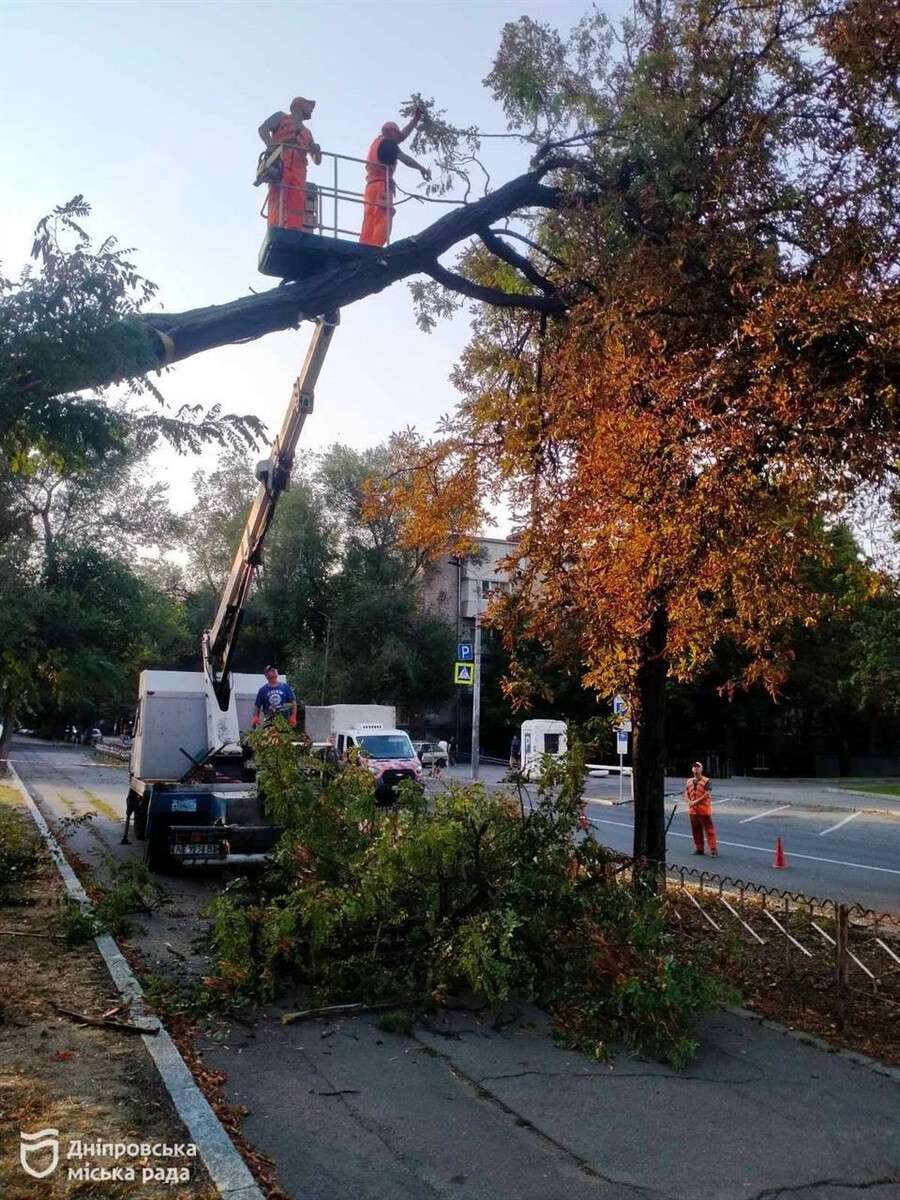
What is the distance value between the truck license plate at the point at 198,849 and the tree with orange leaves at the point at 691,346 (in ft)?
13.8

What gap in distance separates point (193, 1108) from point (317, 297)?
246 inches

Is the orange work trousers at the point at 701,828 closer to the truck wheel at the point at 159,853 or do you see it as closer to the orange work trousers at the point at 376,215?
the truck wheel at the point at 159,853

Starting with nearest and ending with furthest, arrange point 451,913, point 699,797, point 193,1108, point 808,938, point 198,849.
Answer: point 193,1108, point 451,913, point 808,938, point 198,849, point 699,797

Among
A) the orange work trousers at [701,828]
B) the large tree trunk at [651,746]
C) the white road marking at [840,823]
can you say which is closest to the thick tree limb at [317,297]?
the large tree trunk at [651,746]

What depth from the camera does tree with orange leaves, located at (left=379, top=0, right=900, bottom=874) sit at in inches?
300

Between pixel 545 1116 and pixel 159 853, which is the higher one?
pixel 159 853

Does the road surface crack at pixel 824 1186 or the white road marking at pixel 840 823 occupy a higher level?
the white road marking at pixel 840 823

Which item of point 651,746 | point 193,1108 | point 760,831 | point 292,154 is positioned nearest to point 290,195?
point 292,154

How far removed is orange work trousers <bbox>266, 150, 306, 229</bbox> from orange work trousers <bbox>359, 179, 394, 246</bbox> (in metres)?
0.63

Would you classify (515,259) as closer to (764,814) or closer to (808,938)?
(808,938)

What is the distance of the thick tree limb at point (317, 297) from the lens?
715cm

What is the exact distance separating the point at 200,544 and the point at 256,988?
51.6 m
